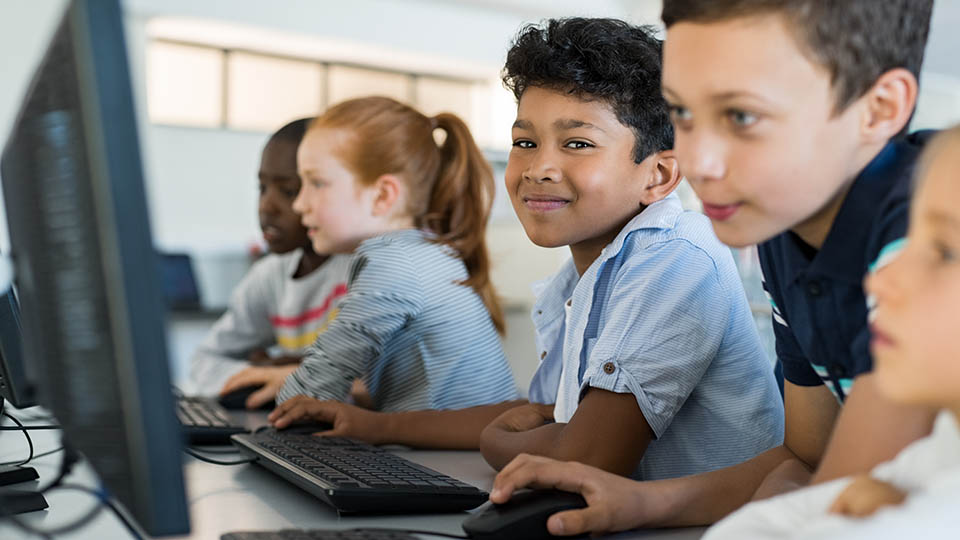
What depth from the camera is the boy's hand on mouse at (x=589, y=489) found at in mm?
692

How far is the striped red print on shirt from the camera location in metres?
1.91

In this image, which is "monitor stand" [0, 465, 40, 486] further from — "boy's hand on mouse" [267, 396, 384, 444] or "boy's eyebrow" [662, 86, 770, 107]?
"boy's eyebrow" [662, 86, 770, 107]

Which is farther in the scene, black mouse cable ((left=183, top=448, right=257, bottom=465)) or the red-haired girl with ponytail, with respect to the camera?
the red-haired girl with ponytail

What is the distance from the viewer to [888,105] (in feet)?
2.15

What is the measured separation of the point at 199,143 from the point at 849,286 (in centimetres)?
361

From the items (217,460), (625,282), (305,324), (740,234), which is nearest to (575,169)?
(625,282)

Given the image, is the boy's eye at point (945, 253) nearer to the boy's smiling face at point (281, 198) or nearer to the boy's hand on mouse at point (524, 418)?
the boy's hand on mouse at point (524, 418)

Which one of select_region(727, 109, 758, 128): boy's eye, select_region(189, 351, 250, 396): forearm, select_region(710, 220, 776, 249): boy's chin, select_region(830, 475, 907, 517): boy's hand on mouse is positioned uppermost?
select_region(727, 109, 758, 128): boy's eye

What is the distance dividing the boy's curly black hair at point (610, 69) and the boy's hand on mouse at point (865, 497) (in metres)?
0.65

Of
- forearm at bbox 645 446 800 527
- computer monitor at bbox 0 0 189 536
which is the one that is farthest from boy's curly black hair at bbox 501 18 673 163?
computer monitor at bbox 0 0 189 536

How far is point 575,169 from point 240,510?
542mm

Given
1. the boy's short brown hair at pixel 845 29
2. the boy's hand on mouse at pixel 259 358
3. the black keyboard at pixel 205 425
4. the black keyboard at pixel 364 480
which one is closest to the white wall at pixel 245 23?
the boy's hand on mouse at pixel 259 358

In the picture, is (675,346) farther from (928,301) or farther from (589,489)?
(928,301)

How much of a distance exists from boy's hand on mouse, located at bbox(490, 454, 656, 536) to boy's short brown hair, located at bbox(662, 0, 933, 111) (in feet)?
1.08
